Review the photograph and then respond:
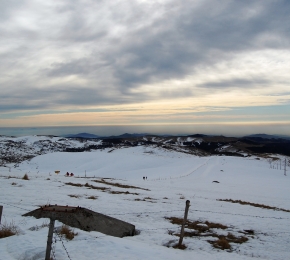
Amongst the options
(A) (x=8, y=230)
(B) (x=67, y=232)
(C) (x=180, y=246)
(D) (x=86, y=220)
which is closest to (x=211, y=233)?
(C) (x=180, y=246)

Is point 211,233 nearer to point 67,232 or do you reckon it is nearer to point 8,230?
point 67,232

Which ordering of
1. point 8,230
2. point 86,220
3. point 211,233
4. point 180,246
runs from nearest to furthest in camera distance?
point 8,230
point 180,246
point 86,220
point 211,233

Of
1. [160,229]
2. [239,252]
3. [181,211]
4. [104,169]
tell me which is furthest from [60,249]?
[104,169]

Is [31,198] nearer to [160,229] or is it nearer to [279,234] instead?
[160,229]

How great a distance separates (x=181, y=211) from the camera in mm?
16281

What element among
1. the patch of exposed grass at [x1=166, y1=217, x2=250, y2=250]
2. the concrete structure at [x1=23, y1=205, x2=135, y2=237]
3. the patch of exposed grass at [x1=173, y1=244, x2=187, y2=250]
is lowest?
the patch of exposed grass at [x1=166, y1=217, x2=250, y2=250]

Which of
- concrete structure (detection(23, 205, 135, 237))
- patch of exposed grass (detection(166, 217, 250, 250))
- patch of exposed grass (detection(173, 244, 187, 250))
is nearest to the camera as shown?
patch of exposed grass (detection(173, 244, 187, 250))

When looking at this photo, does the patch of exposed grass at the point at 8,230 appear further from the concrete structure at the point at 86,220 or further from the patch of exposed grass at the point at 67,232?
the patch of exposed grass at the point at 67,232

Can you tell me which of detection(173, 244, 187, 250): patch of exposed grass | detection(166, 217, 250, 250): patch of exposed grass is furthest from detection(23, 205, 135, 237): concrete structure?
detection(166, 217, 250, 250): patch of exposed grass

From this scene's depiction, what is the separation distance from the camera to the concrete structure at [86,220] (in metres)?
9.44

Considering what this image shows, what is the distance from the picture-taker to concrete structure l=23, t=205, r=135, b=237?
9.44 metres

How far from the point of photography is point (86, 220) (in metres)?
9.68

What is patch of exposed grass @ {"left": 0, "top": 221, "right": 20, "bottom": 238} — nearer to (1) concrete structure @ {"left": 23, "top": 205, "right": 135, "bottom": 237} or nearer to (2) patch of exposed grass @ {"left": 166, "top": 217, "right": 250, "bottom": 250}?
(1) concrete structure @ {"left": 23, "top": 205, "right": 135, "bottom": 237}

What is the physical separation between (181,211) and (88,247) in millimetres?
9569
